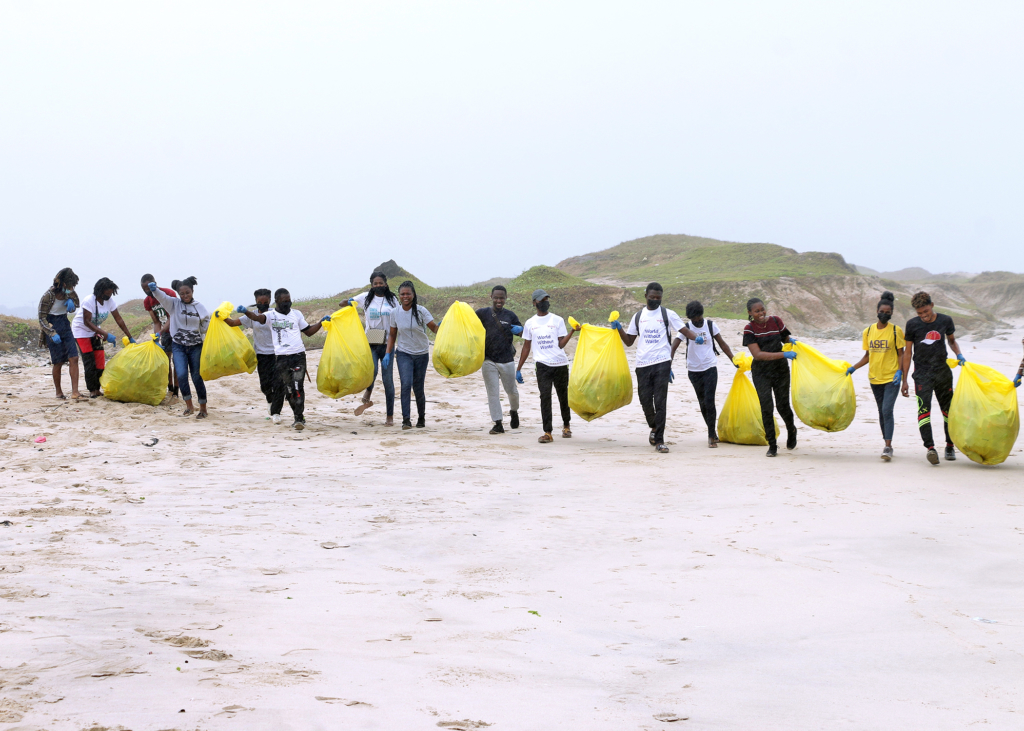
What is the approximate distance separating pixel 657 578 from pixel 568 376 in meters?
4.51

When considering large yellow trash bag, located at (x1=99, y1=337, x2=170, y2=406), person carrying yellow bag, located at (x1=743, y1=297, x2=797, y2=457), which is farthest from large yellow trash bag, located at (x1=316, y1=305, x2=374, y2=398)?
person carrying yellow bag, located at (x1=743, y1=297, x2=797, y2=457)

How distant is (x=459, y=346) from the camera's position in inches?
311

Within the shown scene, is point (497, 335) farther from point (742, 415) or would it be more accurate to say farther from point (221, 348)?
point (221, 348)

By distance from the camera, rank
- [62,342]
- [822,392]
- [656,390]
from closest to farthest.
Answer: [822,392] → [656,390] → [62,342]

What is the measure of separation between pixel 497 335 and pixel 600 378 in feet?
4.09

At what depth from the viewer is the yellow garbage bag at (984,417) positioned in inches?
238

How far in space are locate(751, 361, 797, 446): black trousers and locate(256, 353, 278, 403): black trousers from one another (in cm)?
456

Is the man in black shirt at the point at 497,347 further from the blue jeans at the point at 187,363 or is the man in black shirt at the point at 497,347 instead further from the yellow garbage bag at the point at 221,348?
the blue jeans at the point at 187,363

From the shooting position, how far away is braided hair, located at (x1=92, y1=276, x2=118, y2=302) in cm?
862

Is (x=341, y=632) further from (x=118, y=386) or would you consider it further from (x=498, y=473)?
(x=118, y=386)

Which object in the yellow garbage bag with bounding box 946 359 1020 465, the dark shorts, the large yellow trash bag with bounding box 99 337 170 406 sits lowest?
the yellow garbage bag with bounding box 946 359 1020 465

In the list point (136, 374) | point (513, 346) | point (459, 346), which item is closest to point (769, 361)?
point (513, 346)

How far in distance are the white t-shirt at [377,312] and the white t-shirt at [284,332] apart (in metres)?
0.67

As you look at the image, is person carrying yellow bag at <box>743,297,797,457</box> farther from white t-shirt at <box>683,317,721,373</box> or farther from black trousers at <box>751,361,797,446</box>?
white t-shirt at <box>683,317,721,373</box>
